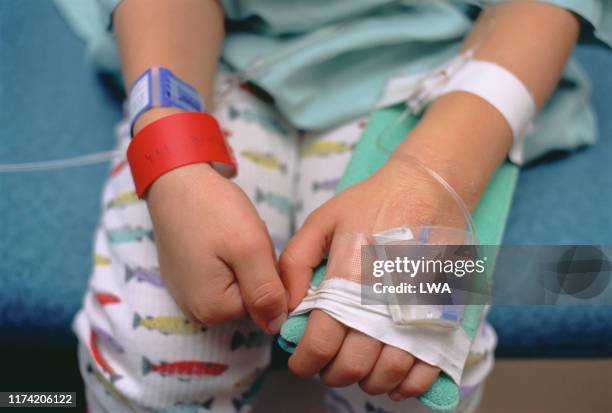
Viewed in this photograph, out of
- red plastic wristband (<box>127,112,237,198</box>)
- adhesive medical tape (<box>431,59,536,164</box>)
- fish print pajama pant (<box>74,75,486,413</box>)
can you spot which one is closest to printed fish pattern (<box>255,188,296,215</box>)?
fish print pajama pant (<box>74,75,486,413</box>)

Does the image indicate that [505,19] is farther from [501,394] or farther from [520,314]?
[501,394]

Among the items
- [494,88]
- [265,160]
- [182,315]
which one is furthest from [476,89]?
[182,315]

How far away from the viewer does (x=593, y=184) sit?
72 cm

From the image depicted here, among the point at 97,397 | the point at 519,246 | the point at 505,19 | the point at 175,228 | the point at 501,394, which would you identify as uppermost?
the point at 505,19

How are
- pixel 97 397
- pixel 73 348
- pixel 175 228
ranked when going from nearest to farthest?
pixel 175 228
pixel 97 397
pixel 73 348

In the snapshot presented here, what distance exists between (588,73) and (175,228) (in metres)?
0.62

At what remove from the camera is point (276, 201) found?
0.66m

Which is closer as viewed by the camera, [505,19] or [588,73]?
[505,19]

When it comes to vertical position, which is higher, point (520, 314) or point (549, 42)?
point (549, 42)

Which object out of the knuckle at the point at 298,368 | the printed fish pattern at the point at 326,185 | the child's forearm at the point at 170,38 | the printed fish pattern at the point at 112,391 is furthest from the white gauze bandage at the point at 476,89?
the printed fish pattern at the point at 112,391

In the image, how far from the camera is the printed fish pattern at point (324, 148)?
0.68 meters

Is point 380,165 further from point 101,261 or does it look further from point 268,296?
point 101,261

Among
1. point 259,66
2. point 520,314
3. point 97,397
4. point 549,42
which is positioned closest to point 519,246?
point 520,314

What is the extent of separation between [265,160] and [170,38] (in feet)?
0.55
